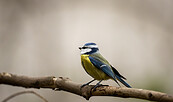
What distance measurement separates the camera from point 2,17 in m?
2.59

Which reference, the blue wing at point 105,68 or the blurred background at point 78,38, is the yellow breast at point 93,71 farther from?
the blurred background at point 78,38

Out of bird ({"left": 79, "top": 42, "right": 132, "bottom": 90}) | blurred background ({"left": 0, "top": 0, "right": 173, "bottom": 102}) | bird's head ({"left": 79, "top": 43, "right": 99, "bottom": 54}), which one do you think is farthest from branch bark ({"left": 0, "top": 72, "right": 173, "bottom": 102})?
blurred background ({"left": 0, "top": 0, "right": 173, "bottom": 102})

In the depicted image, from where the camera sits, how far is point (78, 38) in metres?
2.69

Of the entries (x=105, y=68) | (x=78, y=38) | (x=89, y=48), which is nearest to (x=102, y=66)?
(x=105, y=68)

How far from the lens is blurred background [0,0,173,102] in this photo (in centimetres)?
260

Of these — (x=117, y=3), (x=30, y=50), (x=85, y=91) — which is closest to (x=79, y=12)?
(x=117, y=3)

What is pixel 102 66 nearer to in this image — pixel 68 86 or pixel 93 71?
pixel 93 71

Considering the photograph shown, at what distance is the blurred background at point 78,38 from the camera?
8.53ft

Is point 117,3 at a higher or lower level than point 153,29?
higher

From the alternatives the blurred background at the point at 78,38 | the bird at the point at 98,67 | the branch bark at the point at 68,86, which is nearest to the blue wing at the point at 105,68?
the bird at the point at 98,67

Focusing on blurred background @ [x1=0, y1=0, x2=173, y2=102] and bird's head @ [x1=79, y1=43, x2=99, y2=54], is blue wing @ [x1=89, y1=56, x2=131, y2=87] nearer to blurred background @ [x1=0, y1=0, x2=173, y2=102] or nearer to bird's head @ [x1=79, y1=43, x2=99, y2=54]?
bird's head @ [x1=79, y1=43, x2=99, y2=54]

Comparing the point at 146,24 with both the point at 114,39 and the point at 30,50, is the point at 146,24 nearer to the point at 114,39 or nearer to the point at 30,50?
the point at 114,39

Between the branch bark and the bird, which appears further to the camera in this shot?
the bird

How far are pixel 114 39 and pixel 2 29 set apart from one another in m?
1.15
